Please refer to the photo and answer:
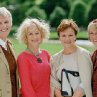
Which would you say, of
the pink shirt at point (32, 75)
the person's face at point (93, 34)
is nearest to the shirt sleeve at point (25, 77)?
the pink shirt at point (32, 75)

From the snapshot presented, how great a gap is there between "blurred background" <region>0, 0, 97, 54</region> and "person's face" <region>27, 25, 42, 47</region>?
2258 cm

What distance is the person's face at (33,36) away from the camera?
4.32 metres

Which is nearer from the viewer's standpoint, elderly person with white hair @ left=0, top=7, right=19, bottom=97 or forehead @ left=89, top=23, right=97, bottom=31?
elderly person with white hair @ left=0, top=7, right=19, bottom=97

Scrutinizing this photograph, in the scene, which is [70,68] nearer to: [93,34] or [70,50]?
[70,50]

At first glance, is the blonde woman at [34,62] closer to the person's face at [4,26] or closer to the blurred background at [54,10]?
the person's face at [4,26]

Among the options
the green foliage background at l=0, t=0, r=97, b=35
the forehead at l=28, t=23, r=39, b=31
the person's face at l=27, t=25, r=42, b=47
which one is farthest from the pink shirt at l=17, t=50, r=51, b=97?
the green foliage background at l=0, t=0, r=97, b=35

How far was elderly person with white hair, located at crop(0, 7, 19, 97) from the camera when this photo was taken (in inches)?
163

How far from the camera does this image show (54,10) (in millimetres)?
32031

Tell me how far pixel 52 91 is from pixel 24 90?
284 millimetres

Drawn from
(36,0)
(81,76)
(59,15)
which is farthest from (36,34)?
(36,0)

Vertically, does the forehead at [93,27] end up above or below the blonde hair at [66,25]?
below

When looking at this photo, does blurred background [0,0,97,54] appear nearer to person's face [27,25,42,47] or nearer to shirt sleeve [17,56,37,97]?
person's face [27,25,42,47]

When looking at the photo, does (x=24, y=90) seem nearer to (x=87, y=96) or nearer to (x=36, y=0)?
(x=87, y=96)

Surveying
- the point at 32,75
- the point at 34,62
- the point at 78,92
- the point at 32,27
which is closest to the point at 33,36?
the point at 32,27
